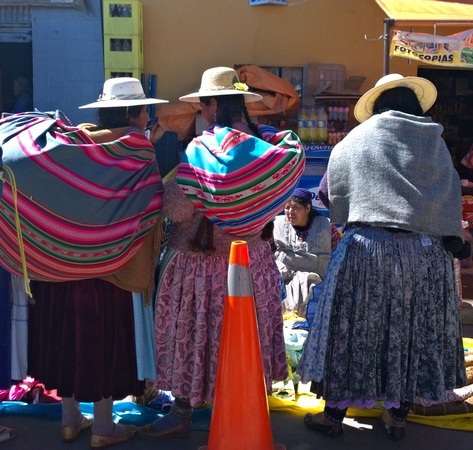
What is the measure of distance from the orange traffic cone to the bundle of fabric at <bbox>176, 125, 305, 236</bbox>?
26 centimetres

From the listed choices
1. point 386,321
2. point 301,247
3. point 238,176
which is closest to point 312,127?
point 301,247

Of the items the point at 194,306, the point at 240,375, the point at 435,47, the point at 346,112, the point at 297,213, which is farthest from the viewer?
the point at 346,112

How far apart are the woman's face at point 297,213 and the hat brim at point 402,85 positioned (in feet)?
5.34

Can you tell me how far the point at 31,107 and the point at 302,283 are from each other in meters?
4.54

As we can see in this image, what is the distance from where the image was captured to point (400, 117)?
3.46 m

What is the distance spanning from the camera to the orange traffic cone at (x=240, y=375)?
10.0ft

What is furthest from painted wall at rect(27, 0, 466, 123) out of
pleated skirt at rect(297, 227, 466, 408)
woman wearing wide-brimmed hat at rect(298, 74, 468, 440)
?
pleated skirt at rect(297, 227, 466, 408)

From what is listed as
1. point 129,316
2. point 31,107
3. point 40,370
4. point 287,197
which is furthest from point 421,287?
point 31,107

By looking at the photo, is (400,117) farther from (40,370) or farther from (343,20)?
(343,20)

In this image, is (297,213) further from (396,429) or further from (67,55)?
(67,55)

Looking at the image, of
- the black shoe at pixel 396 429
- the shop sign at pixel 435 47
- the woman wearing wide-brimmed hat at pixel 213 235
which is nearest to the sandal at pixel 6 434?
the woman wearing wide-brimmed hat at pixel 213 235

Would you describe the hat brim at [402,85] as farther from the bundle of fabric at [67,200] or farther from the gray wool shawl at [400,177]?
the bundle of fabric at [67,200]

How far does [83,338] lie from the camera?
→ 3.39m

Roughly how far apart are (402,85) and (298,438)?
74.3 inches
